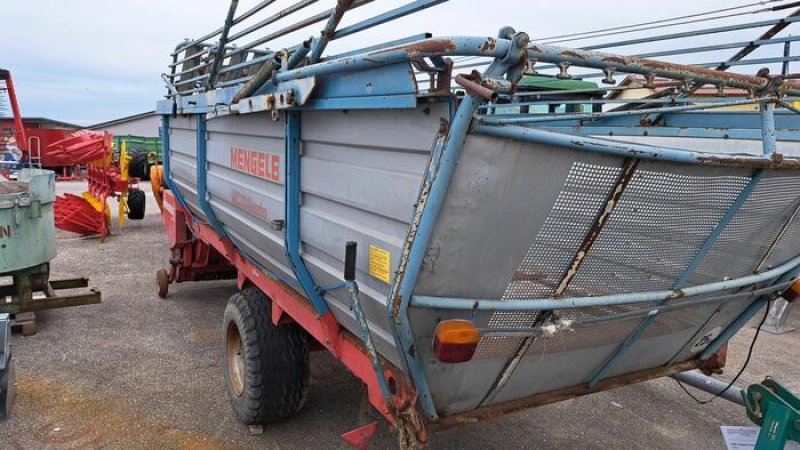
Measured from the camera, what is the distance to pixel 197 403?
4.08 meters

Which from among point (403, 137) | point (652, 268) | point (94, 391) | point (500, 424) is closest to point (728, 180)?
point (652, 268)

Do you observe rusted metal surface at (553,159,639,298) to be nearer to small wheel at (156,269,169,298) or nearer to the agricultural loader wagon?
the agricultural loader wagon

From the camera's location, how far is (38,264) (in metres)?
5.52

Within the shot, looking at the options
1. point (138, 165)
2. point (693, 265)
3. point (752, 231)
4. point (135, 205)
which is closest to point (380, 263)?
point (693, 265)

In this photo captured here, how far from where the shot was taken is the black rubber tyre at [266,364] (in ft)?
11.2

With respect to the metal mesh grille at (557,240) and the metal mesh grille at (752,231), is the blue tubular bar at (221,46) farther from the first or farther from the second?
the metal mesh grille at (752,231)

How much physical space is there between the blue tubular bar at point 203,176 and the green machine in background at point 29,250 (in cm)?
210

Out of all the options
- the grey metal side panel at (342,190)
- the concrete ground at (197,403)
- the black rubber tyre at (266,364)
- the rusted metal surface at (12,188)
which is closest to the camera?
the grey metal side panel at (342,190)

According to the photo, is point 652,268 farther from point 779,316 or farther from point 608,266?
point 779,316

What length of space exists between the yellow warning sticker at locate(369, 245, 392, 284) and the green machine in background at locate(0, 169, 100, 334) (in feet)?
14.7

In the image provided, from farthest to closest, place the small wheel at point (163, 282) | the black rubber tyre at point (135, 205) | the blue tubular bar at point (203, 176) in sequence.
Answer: the black rubber tyre at point (135, 205), the small wheel at point (163, 282), the blue tubular bar at point (203, 176)

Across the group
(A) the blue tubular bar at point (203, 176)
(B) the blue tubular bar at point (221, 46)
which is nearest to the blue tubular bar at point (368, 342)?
(B) the blue tubular bar at point (221, 46)

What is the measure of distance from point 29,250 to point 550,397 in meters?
4.98

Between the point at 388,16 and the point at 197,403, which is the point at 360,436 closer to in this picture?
the point at 388,16
